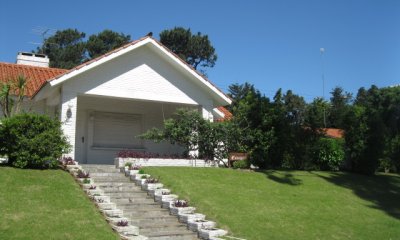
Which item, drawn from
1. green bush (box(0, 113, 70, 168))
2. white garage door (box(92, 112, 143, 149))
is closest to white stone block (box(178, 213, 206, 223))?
green bush (box(0, 113, 70, 168))

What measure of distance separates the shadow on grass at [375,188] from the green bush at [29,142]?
36.4 feet

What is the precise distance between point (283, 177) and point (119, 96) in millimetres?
7356

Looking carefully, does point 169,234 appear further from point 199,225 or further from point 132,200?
point 132,200

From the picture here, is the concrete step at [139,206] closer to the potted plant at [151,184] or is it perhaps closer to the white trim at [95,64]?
the potted plant at [151,184]

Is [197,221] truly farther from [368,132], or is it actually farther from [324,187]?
[368,132]

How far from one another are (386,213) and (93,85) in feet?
38.5

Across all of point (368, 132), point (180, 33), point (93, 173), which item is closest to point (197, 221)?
point (93, 173)

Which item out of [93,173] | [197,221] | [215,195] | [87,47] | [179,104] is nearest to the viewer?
[197,221]

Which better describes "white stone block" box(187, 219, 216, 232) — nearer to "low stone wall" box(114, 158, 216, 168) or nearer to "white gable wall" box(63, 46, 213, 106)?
"low stone wall" box(114, 158, 216, 168)

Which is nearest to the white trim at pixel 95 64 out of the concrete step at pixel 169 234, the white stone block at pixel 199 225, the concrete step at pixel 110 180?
the concrete step at pixel 110 180

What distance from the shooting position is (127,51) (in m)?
18.8

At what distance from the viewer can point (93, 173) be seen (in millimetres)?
15531

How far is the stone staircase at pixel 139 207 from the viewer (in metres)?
11.7

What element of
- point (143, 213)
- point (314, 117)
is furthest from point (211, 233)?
point (314, 117)
